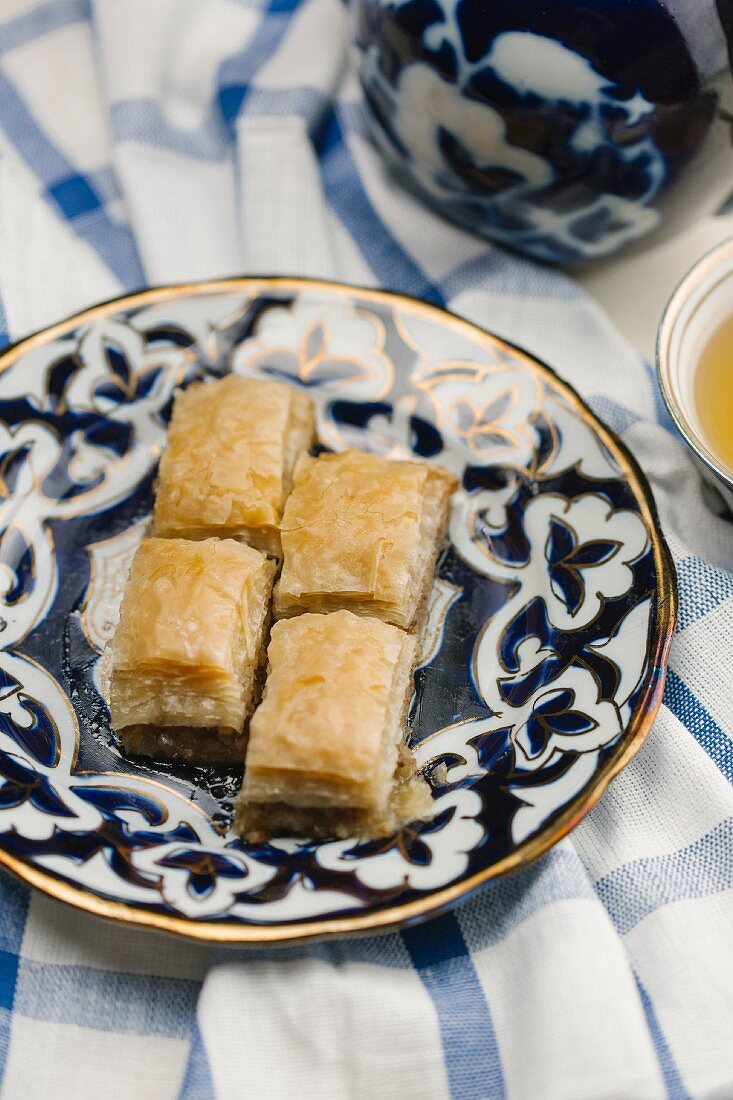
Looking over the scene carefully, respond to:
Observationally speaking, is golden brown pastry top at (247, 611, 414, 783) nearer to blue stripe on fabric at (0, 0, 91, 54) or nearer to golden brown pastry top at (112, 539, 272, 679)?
golden brown pastry top at (112, 539, 272, 679)

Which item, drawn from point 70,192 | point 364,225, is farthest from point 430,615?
point 70,192

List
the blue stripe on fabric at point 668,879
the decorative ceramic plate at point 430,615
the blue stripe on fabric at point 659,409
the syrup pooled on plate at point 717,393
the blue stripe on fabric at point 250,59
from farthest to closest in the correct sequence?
the blue stripe on fabric at point 250,59 < the blue stripe on fabric at point 659,409 < the syrup pooled on plate at point 717,393 < the blue stripe on fabric at point 668,879 < the decorative ceramic plate at point 430,615

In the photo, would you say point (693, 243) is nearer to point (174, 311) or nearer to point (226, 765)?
point (174, 311)

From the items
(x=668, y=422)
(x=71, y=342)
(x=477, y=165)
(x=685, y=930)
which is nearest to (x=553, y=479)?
(x=668, y=422)

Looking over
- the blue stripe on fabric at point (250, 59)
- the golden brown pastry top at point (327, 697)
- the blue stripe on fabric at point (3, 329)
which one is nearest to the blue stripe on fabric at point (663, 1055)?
the golden brown pastry top at point (327, 697)

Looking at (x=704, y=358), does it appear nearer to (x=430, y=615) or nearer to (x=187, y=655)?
(x=430, y=615)

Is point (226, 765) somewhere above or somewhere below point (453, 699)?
above

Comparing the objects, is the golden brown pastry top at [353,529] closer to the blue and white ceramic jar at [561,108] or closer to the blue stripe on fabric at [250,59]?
the blue and white ceramic jar at [561,108]
